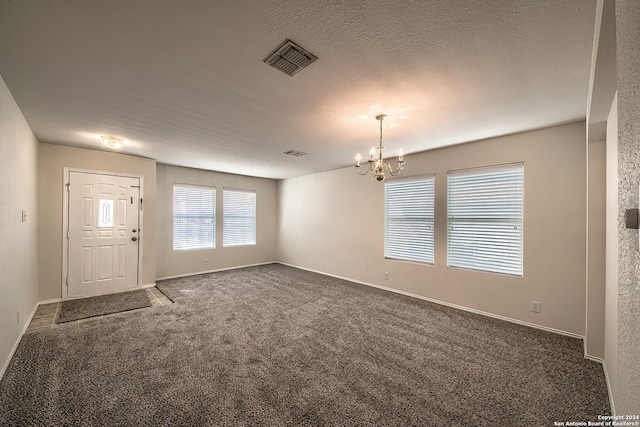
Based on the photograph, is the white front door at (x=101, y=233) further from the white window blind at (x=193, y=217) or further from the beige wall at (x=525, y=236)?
the beige wall at (x=525, y=236)

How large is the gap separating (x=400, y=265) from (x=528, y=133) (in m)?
2.68

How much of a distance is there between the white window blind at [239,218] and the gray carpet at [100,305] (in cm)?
241

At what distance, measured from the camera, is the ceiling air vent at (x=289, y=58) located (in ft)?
5.75

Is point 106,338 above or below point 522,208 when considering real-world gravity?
below

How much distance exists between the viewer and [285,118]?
2939mm

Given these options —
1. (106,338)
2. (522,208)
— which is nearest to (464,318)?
(522,208)

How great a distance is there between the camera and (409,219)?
462cm

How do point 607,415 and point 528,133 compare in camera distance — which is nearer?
point 607,415

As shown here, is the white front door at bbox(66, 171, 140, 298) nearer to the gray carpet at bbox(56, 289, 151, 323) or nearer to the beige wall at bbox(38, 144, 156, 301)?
the beige wall at bbox(38, 144, 156, 301)

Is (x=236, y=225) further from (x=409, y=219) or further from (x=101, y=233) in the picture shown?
(x=409, y=219)

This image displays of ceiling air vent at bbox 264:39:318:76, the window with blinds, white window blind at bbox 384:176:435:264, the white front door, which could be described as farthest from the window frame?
ceiling air vent at bbox 264:39:318:76

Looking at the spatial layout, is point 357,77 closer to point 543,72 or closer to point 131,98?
point 543,72

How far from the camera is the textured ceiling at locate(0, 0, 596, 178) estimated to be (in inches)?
57.5

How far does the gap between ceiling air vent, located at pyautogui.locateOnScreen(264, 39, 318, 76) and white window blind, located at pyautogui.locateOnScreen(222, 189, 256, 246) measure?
5052mm
